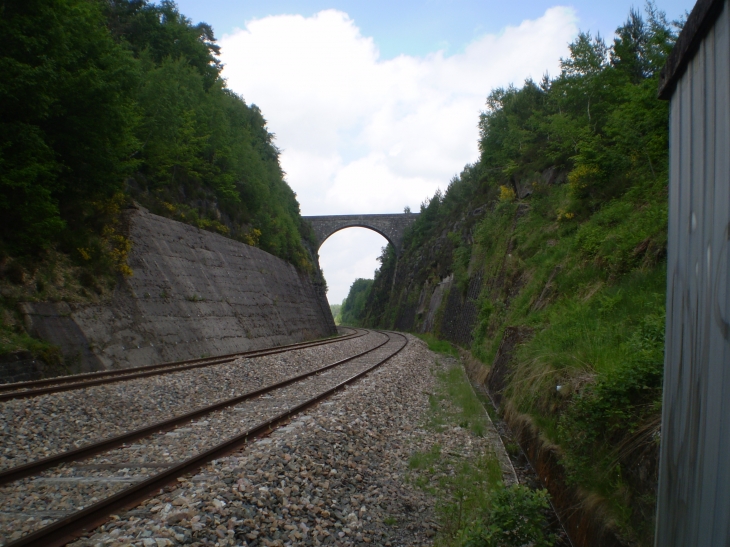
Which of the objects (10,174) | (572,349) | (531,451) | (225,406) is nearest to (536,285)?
(572,349)

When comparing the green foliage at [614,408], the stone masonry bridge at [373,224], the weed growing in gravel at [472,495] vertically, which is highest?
the stone masonry bridge at [373,224]

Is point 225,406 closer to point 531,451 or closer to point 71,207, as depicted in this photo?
point 531,451

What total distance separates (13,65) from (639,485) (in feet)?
45.4

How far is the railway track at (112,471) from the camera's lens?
3.64 meters

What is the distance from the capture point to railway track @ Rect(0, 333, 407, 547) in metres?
3.64

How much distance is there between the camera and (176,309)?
17.3 m

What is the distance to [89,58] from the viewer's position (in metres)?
14.0

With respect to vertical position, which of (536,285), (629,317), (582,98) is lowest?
(629,317)

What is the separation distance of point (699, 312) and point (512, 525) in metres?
2.28

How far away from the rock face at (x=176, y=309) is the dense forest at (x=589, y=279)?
9.08 metres

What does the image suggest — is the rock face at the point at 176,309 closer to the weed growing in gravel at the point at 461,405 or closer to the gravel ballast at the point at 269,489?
the gravel ballast at the point at 269,489

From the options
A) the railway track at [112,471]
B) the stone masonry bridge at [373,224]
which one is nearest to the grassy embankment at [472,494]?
the railway track at [112,471]

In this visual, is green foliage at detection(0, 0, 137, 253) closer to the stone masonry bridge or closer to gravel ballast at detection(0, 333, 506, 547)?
gravel ballast at detection(0, 333, 506, 547)

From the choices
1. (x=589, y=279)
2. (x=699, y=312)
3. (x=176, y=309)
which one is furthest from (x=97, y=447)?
(x=176, y=309)
